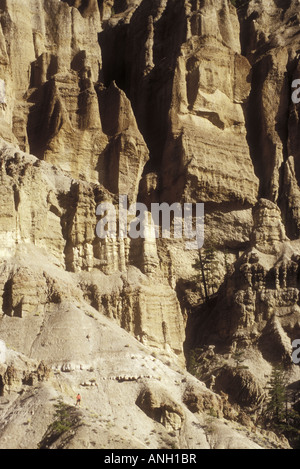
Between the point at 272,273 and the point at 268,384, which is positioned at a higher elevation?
the point at 272,273

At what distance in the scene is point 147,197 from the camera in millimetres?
92938

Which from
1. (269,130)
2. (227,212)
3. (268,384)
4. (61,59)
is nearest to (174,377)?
(268,384)

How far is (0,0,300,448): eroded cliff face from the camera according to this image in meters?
70.6

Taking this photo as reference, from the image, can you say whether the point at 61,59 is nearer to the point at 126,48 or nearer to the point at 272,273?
the point at 126,48

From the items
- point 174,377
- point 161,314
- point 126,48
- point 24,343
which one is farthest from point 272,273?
point 126,48

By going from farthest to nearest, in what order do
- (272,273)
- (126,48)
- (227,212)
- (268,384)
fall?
1. (126,48)
2. (227,212)
3. (272,273)
4. (268,384)

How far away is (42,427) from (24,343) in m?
10.9

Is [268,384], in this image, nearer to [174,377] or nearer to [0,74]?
[174,377]

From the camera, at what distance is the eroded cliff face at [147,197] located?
232 feet

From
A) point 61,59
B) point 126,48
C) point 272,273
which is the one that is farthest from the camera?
point 126,48

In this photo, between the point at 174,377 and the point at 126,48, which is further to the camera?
the point at 126,48

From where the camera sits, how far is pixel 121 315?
260 feet

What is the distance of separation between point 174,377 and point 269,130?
33.1 m
